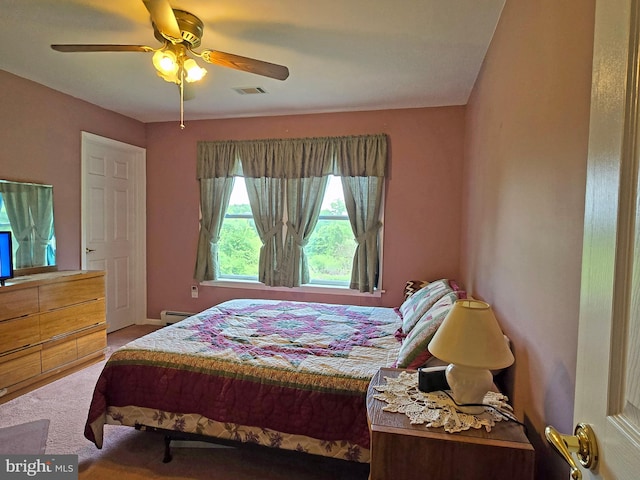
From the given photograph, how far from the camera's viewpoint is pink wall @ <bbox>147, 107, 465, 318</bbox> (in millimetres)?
3727

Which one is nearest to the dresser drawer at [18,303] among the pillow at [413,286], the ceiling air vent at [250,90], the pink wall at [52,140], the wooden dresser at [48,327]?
the wooden dresser at [48,327]

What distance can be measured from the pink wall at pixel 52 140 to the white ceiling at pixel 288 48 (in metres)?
0.14

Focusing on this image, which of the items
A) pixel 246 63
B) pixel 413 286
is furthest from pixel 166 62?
pixel 413 286

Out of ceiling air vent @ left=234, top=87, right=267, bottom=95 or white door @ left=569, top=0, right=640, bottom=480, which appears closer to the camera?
white door @ left=569, top=0, right=640, bottom=480

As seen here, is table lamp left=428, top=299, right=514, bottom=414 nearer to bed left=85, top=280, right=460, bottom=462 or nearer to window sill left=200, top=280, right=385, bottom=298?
bed left=85, top=280, right=460, bottom=462

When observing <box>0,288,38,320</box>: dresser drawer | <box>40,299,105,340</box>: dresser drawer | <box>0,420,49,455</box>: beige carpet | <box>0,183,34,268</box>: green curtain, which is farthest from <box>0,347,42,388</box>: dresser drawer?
<box>0,183,34,268</box>: green curtain

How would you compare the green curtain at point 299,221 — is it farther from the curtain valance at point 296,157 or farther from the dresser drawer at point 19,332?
the dresser drawer at point 19,332

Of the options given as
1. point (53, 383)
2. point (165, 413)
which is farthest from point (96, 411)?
point (53, 383)

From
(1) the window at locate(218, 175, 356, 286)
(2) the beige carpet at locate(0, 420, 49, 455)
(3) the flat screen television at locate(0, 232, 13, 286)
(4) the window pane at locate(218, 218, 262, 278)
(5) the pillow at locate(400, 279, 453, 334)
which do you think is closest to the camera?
(2) the beige carpet at locate(0, 420, 49, 455)

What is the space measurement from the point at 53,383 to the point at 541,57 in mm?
3815

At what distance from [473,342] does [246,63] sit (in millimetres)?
1930

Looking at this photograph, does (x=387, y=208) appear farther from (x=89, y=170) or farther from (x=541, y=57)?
(x=89, y=170)

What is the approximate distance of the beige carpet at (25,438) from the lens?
2.06m

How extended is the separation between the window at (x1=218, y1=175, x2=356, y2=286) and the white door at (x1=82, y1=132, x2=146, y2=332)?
1106 millimetres
